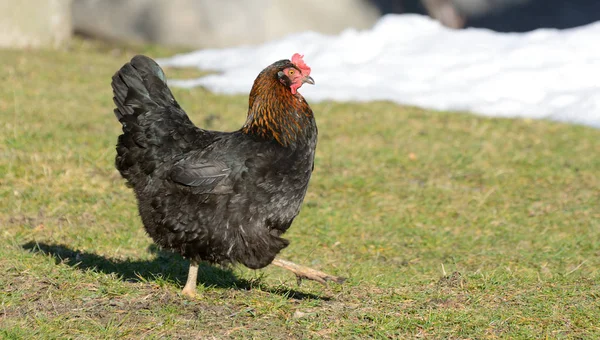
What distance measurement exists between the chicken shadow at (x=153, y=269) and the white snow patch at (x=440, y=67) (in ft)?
23.2

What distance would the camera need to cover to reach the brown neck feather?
5.20 m

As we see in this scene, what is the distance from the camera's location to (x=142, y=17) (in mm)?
17078

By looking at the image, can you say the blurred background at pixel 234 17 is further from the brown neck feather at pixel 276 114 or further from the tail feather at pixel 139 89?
the brown neck feather at pixel 276 114

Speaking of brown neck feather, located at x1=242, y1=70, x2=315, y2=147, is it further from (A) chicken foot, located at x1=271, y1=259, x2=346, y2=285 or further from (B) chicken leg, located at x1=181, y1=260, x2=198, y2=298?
(B) chicken leg, located at x1=181, y1=260, x2=198, y2=298

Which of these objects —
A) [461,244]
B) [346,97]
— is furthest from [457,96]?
[461,244]

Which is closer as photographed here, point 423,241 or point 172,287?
point 172,287

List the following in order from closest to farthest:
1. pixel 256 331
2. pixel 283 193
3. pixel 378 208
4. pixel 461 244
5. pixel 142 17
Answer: pixel 256 331, pixel 283 193, pixel 461 244, pixel 378 208, pixel 142 17

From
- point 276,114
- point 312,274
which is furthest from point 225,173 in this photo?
point 312,274

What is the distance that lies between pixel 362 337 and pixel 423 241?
312 cm

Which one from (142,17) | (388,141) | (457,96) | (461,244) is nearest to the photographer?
(461,244)

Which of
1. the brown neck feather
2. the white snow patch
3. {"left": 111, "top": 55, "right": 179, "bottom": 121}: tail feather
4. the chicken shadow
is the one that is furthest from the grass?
{"left": 111, "top": 55, "right": 179, "bottom": 121}: tail feather

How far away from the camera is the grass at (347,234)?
15.0 ft

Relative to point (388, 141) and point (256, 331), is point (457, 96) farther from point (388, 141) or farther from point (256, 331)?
point (256, 331)

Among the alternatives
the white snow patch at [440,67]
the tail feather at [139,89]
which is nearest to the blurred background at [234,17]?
the white snow patch at [440,67]
